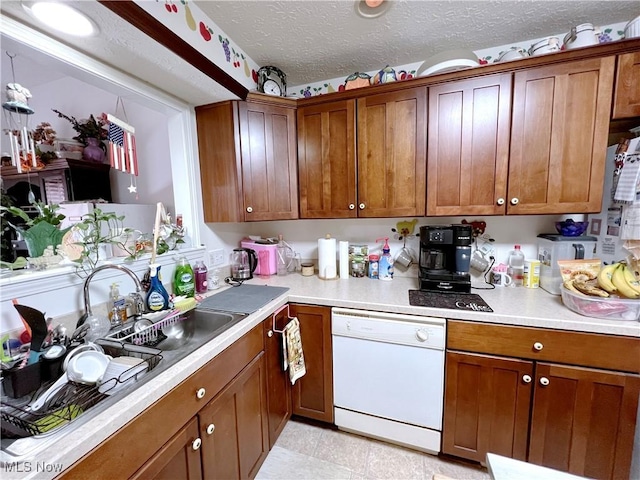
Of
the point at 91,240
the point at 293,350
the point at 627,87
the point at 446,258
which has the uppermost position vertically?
the point at 627,87

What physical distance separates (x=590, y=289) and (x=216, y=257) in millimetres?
2121

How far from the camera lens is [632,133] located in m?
1.37

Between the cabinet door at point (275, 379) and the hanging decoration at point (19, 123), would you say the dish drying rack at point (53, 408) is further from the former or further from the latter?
the hanging decoration at point (19, 123)

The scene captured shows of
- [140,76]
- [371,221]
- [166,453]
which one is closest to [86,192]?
[140,76]

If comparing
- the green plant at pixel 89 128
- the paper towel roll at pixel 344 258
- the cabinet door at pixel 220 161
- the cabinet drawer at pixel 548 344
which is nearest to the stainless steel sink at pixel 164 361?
the cabinet door at pixel 220 161

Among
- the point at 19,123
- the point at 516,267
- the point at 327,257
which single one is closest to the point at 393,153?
the point at 327,257

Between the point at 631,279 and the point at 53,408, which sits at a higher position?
the point at 631,279

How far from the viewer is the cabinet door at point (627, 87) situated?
118 centimetres

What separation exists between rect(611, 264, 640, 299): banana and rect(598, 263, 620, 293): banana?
1cm

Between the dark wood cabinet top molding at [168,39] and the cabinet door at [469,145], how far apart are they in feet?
3.89

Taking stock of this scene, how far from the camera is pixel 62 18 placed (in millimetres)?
896

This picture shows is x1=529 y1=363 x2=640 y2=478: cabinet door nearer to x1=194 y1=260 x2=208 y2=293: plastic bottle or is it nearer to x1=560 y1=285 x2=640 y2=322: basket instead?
x1=560 y1=285 x2=640 y2=322: basket

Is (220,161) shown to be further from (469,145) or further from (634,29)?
(634,29)

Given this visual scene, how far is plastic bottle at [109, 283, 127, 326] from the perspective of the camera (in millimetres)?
1135
